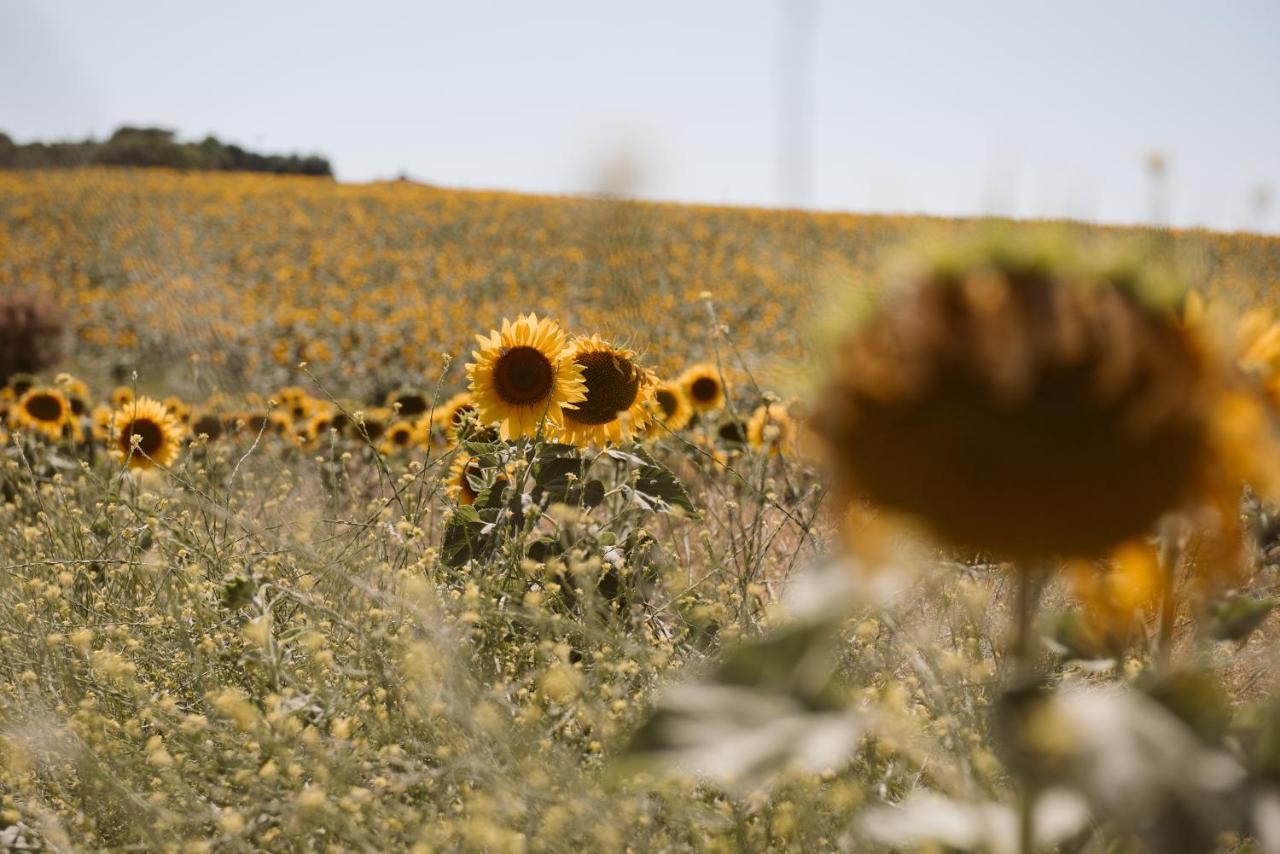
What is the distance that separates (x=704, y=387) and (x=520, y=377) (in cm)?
176

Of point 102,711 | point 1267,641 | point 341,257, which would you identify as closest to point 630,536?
point 102,711

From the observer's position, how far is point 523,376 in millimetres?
2254

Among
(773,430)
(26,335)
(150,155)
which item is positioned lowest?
(773,430)

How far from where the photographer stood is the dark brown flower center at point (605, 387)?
2258 millimetres

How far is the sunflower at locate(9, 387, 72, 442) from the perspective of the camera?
411 cm

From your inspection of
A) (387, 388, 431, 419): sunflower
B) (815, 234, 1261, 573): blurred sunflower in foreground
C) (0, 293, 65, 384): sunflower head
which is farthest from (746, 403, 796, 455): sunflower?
(0, 293, 65, 384): sunflower head

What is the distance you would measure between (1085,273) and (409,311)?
1130cm

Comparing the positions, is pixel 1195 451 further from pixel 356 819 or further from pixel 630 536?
pixel 630 536

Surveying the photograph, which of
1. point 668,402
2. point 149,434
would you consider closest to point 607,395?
point 668,402

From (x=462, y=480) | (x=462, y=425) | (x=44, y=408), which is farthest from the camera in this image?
(x=44, y=408)

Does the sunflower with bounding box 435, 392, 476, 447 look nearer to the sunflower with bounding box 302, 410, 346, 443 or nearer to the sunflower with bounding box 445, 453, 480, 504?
the sunflower with bounding box 445, 453, 480, 504

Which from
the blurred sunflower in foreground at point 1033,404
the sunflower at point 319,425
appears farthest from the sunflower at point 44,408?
the blurred sunflower in foreground at point 1033,404

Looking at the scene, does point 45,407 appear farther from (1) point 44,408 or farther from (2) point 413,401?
(2) point 413,401

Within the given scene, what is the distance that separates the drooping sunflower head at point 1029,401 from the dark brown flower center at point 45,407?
4514 millimetres
